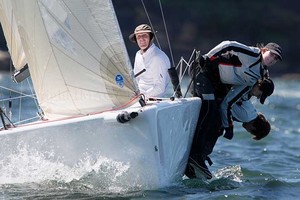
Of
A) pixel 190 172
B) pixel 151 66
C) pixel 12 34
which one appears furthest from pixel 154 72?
pixel 12 34

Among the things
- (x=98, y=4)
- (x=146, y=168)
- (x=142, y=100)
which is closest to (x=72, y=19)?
(x=98, y=4)

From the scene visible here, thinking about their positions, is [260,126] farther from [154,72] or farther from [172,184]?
[172,184]

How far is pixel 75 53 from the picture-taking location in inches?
289

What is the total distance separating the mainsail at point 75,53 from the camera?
7.21 metres

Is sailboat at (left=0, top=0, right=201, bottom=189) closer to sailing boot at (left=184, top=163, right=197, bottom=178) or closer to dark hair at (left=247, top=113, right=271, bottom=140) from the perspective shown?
sailing boot at (left=184, top=163, right=197, bottom=178)

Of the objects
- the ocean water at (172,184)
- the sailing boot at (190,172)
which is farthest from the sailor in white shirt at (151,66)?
the ocean water at (172,184)

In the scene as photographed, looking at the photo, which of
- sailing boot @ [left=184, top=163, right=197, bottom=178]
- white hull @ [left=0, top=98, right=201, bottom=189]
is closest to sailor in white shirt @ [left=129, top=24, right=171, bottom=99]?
white hull @ [left=0, top=98, right=201, bottom=189]

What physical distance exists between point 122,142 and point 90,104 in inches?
18.5

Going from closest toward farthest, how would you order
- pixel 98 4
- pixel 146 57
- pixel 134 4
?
pixel 98 4
pixel 146 57
pixel 134 4

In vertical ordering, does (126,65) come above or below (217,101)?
above

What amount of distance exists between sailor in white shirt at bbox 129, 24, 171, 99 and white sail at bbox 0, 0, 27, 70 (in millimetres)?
1097

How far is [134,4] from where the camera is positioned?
42938mm

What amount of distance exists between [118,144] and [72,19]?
1.08m

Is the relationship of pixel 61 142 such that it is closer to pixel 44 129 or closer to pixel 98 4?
pixel 44 129
